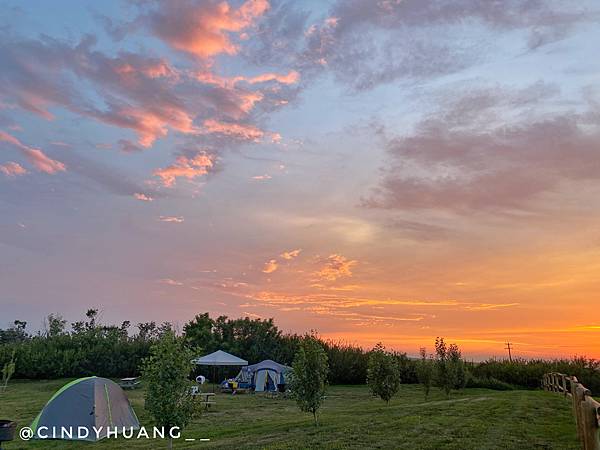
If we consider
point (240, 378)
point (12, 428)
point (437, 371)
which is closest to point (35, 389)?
point (240, 378)

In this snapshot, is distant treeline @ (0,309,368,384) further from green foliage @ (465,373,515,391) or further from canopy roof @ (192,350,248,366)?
green foliage @ (465,373,515,391)

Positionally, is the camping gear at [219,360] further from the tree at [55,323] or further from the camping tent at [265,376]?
the tree at [55,323]

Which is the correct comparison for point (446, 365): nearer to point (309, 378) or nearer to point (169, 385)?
point (309, 378)

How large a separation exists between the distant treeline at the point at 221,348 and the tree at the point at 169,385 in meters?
24.8

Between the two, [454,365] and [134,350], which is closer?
[454,365]

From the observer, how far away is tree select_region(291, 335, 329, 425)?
15617 mm

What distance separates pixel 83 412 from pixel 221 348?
28.9 metres

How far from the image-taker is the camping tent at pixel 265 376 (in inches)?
1329

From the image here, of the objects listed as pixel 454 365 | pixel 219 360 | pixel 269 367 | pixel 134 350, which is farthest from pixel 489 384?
pixel 134 350

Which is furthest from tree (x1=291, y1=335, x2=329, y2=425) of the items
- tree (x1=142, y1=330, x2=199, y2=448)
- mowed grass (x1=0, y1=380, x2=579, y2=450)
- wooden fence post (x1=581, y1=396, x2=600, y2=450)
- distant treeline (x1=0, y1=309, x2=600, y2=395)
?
distant treeline (x1=0, y1=309, x2=600, y2=395)

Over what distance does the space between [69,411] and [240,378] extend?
19610 mm

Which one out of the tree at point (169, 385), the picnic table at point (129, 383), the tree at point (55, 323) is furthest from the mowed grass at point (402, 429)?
the tree at point (55, 323)

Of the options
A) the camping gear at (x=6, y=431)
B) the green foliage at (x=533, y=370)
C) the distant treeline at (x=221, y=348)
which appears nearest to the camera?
the camping gear at (x=6, y=431)

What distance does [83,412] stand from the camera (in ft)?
53.1
